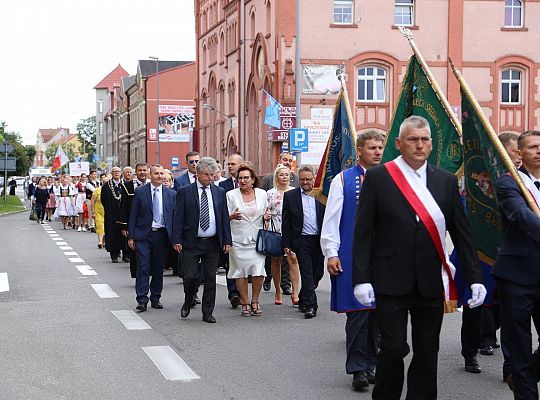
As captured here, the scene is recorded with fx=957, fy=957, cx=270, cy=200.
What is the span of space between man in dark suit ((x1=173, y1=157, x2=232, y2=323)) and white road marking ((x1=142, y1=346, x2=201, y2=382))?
1947 millimetres

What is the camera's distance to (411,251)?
562cm

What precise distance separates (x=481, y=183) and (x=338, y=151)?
10.5ft

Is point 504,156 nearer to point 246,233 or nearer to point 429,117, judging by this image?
point 429,117

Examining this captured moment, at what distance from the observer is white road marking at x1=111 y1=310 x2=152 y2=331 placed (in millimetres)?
10633

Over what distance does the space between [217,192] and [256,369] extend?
3551 mm

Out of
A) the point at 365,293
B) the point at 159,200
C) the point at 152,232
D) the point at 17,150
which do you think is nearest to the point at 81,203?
the point at 159,200

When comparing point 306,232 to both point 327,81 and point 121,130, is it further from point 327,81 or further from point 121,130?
point 121,130

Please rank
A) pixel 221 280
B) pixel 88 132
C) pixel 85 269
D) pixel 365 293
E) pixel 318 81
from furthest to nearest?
pixel 88 132 → pixel 318 81 → pixel 85 269 → pixel 221 280 → pixel 365 293

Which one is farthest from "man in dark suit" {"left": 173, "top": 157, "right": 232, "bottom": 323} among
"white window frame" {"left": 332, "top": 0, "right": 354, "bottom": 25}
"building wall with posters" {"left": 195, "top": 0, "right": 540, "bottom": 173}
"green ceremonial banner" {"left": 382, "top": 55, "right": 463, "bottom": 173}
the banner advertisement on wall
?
"white window frame" {"left": 332, "top": 0, "right": 354, "bottom": 25}

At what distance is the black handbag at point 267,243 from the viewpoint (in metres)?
11.5

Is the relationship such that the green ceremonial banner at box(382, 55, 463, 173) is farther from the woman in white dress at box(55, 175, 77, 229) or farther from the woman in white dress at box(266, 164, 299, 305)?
the woman in white dress at box(55, 175, 77, 229)

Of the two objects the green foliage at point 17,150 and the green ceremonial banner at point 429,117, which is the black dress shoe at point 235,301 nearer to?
the green ceremonial banner at point 429,117

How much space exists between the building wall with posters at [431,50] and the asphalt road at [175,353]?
31.0 meters

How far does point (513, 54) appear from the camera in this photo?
45.5 metres
